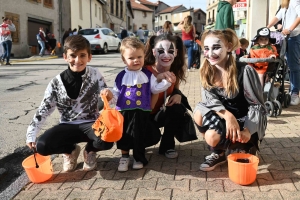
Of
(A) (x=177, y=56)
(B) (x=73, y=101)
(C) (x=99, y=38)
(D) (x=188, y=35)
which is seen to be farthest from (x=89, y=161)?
(C) (x=99, y=38)

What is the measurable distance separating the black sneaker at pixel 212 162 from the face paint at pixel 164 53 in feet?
3.29

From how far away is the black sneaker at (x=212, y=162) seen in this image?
2.93m

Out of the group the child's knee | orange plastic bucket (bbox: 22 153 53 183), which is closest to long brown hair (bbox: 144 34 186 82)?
the child's knee

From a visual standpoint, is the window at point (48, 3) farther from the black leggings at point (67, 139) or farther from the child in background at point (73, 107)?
the black leggings at point (67, 139)

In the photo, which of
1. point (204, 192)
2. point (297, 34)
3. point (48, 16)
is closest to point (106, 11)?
point (48, 16)

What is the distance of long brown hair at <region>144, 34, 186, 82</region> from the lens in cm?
333

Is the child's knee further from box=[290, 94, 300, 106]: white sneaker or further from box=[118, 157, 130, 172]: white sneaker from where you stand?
box=[290, 94, 300, 106]: white sneaker

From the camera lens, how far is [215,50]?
289 cm

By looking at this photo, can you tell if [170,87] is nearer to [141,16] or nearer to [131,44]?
[131,44]

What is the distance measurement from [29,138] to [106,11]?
36.7 m

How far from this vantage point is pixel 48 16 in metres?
21.9

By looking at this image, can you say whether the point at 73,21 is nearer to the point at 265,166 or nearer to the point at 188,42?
the point at 188,42

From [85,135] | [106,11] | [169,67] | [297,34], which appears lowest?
[85,135]

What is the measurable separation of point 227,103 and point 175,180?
2.71 ft
